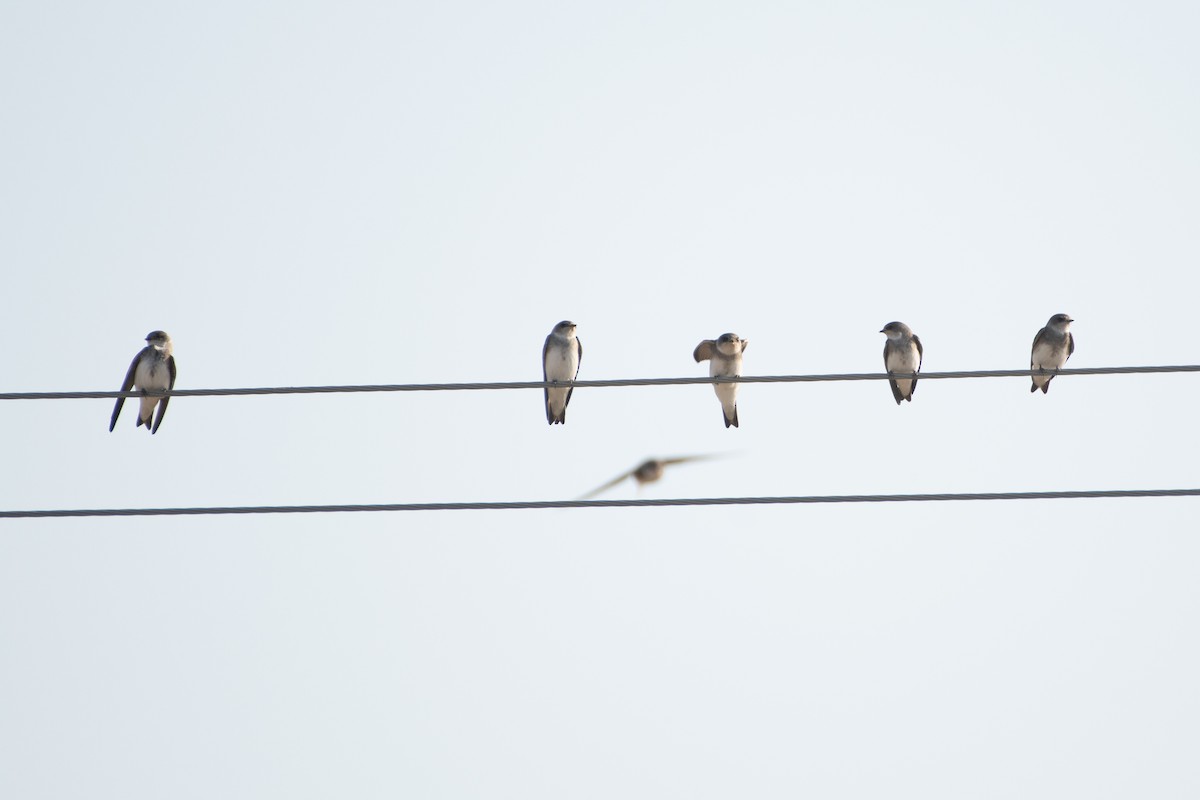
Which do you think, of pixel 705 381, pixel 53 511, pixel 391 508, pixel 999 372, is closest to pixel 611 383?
pixel 705 381

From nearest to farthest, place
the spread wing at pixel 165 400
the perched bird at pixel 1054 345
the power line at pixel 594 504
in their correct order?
the power line at pixel 594 504
the spread wing at pixel 165 400
the perched bird at pixel 1054 345

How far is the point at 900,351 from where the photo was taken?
49.6ft

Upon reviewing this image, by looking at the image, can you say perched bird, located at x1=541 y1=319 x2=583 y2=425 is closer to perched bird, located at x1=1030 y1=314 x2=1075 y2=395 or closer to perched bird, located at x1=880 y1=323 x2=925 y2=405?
perched bird, located at x1=880 y1=323 x2=925 y2=405

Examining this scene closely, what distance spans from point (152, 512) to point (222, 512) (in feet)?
1.07

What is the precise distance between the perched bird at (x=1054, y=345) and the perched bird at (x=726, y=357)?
8.54ft

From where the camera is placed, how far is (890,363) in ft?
50.0

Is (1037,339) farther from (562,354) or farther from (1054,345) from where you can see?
(562,354)

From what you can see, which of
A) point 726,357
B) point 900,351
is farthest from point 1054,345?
point 726,357

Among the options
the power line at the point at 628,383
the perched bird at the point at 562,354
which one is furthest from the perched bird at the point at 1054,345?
the power line at the point at 628,383

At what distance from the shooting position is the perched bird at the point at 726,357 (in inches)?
576

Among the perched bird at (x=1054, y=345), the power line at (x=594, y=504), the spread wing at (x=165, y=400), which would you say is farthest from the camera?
the perched bird at (x=1054, y=345)

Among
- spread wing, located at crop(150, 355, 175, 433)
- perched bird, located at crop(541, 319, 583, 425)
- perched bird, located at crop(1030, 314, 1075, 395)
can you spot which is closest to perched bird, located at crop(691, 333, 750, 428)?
perched bird, located at crop(541, 319, 583, 425)

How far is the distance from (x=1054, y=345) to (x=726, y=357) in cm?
292

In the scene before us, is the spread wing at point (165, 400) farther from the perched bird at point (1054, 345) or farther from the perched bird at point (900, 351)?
the perched bird at point (1054, 345)
